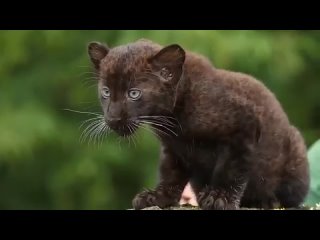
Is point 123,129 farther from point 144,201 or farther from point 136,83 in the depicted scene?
point 144,201

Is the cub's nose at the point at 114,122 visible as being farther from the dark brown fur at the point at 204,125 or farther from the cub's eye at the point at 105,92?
the cub's eye at the point at 105,92

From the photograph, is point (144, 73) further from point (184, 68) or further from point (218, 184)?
point (218, 184)

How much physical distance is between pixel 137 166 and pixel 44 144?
1.19 meters

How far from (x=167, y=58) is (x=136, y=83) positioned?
0.21 meters

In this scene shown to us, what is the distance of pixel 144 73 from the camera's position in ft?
16.0

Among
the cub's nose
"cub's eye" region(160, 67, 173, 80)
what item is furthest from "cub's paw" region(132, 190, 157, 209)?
"cub's eye" region(160, 67, 173, 80)

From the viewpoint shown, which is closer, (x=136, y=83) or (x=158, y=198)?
(x=136, y=83)

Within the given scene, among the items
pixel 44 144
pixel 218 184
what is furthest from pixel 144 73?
pixel 44 144

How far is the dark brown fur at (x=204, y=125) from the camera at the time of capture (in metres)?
4.88

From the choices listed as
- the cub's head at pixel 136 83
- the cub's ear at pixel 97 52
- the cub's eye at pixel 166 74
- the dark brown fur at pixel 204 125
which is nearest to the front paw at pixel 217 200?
the dark brown fur at pixel 204 125

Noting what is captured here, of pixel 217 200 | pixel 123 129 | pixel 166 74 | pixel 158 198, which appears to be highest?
pixel 166 74

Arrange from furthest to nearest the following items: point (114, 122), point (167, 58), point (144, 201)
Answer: point (144, 201) → point (167, 58) → point (114, 122)

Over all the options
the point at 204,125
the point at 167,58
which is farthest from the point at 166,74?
the point at 204,125

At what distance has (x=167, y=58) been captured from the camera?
16.2 ft
